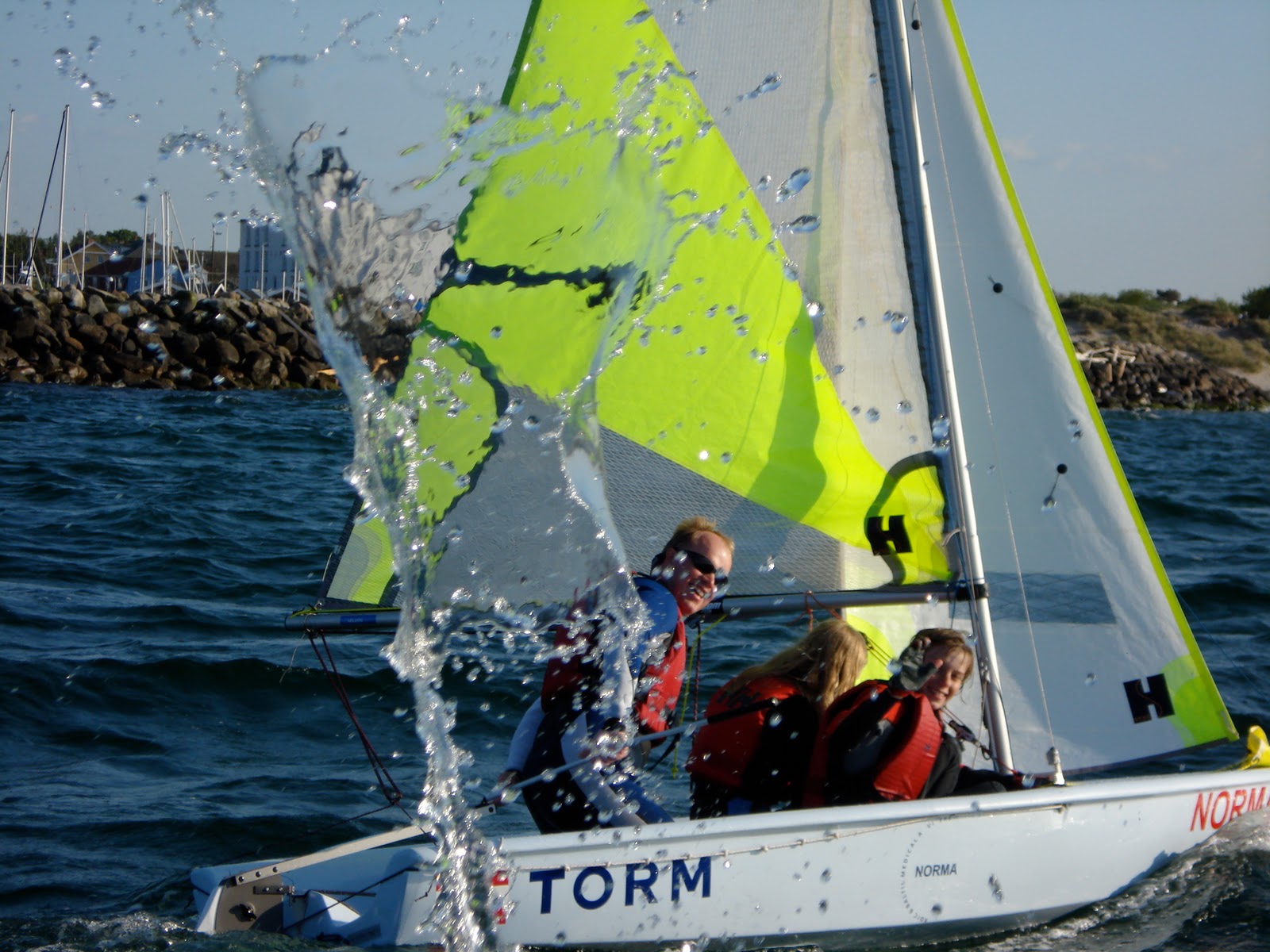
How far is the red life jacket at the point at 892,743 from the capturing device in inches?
110

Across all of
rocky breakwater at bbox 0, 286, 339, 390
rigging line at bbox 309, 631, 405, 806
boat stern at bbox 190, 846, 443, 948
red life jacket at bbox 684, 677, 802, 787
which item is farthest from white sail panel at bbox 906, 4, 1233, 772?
rocky breakwater at bbox 0, 286, 339, 390

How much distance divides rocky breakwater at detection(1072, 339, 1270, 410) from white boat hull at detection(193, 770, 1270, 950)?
29.7m

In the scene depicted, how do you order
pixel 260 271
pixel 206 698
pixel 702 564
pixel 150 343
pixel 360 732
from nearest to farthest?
pixel 702 564
pixel 360 732
pixel 206 698
pixel 150 343
pixel 260 271

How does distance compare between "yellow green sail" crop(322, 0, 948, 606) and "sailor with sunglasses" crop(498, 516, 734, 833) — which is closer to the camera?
"sailor with sunglasses" crop(498, 516, 734, 833)

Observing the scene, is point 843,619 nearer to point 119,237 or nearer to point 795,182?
point 795,182

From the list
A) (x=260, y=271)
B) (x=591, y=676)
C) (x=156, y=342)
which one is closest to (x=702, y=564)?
(x=591, y=676)

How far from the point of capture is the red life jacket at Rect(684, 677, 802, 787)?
287 cm

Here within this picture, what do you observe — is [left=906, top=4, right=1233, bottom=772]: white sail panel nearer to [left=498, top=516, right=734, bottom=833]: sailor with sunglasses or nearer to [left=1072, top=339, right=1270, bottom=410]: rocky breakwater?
[left=498, top=516, right=734, bottom=833]: sailor with sunglasses

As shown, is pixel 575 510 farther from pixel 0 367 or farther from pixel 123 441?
pixel 0 367

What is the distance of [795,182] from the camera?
3.54m

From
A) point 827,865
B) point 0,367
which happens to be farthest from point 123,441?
point 827,865

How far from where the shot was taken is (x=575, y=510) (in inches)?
128

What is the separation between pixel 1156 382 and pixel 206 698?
32325 millimetres

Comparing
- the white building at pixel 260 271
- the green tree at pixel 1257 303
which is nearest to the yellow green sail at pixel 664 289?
the white building at pixel 260 271
